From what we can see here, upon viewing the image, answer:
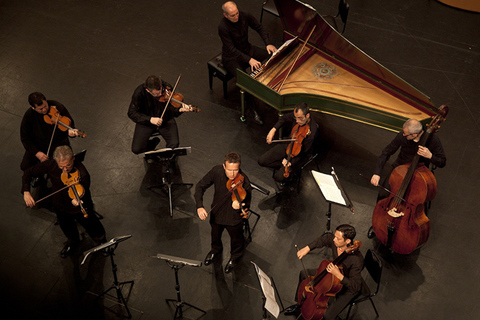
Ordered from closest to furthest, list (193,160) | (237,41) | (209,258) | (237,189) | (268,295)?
(268,295) < (237,189) < (209,258) < (193,160) < (237,41)

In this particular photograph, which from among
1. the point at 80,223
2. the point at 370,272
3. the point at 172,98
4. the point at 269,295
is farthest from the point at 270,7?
the point at 269,295

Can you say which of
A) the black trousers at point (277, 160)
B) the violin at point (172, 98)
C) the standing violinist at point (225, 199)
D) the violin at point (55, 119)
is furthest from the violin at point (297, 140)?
the violin at point (55, 119)

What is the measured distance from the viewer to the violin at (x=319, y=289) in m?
4.33

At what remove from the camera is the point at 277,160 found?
5754mm

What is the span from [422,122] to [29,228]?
448cm

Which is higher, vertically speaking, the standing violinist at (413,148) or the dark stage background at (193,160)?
the standing violinist at (413,148)

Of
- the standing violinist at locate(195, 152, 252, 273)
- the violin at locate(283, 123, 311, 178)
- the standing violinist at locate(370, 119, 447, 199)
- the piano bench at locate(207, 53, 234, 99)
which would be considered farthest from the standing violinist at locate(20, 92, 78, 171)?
the standing violinist at locate(370, 119, 447, 199)

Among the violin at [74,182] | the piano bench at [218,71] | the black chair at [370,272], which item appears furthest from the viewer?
the piano bench at [218,71]

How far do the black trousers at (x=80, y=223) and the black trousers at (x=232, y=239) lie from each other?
1.23m

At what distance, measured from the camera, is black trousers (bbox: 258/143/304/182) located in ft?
18.4

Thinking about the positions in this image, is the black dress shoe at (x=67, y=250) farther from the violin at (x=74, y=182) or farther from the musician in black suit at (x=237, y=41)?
the musician in black suit at (x=237, y=41)

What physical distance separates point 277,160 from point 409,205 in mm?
1598

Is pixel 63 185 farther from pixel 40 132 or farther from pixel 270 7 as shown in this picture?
pixel 270 7

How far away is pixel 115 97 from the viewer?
6859 millimetres
